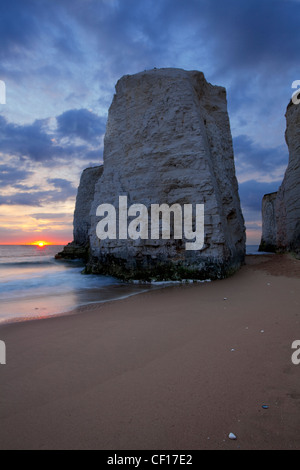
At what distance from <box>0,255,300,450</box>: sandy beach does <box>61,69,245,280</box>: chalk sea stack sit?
13.8 ft

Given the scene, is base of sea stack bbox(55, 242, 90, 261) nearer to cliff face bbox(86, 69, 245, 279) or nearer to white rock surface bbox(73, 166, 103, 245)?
white rock surface bbox(73, 166, 103, 245)

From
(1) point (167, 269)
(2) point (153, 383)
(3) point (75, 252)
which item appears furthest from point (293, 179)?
(3) point (75, 252)

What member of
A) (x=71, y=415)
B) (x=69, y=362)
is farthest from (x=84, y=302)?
(x=71, y=415)

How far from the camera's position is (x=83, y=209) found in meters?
26.0

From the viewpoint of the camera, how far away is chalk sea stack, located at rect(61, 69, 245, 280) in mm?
7633

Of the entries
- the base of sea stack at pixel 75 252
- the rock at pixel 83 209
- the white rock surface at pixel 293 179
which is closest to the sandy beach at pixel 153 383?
the white rock surface at pixel 293 179

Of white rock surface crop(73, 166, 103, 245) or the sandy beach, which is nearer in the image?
the sandy beach

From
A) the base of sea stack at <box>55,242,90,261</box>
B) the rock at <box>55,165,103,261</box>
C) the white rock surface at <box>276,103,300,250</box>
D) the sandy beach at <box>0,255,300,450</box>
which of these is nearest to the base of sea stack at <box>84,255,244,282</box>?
the sandy beach at <box>0,255,300,450</box>

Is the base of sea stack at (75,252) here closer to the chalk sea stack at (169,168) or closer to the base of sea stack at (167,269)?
the chalk sea stack at (169,168)

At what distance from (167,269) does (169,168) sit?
138 inches

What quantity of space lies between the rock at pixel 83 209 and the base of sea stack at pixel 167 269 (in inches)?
653

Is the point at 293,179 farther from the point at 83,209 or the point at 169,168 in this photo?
the point at 83,209

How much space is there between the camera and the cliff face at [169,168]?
7637 millimetres

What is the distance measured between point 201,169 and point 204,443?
742cm
